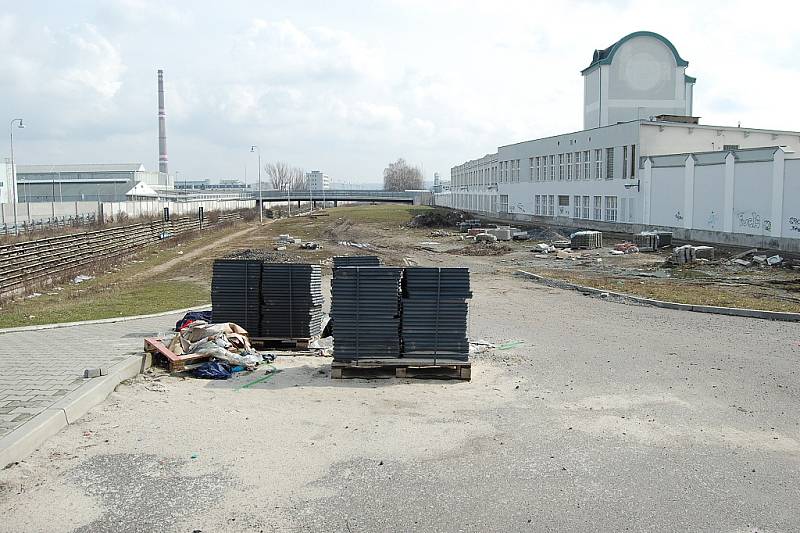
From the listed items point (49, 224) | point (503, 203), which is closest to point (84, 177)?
point (503, 203)

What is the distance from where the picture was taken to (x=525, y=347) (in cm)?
1360

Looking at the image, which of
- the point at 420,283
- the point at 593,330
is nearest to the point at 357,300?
the point at 420,283

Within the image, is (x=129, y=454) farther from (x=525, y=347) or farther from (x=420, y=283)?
(x=525, y=347)

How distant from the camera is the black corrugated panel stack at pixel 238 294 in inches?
527

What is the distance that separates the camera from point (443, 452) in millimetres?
7742

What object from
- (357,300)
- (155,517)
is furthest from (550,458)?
(357,300)

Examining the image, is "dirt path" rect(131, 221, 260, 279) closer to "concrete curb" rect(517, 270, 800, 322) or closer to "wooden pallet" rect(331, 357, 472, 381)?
"concrete curb" rect(517, 270, 800, 322)

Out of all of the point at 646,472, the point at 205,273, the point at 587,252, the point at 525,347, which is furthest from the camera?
the point at 587,252

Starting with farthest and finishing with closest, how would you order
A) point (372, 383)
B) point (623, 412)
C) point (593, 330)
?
point (593, 330) → point (372, 383) → point (623, 412)

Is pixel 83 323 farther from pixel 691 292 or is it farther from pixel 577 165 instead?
pixel 577 165

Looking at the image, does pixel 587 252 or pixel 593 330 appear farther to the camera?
A: pixel 587 252

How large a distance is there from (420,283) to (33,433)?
18.6ft

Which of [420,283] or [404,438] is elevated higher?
[420,283]

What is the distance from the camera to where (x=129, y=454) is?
7.51 m
